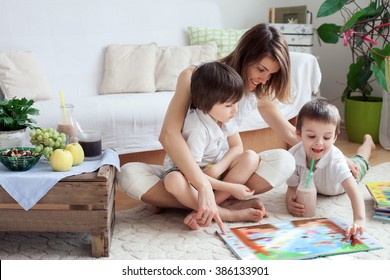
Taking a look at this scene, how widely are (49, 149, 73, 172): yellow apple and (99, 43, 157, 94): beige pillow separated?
1.29m

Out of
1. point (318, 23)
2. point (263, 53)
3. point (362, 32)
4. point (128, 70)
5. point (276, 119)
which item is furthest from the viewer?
point (318, 23)

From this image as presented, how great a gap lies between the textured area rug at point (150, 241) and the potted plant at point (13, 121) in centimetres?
31

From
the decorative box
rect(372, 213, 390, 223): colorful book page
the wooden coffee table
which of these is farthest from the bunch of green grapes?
the decorative box

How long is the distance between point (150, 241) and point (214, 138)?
40 cm

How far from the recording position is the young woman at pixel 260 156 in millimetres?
1663

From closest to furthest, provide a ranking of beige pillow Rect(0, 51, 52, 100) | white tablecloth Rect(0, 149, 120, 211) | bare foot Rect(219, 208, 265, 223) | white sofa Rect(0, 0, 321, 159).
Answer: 1. white tablecloth Rect(0, 149, 120, 211)
2. bare foot Rect(219, 208, 265, 223)
3. white sofa Rect(0, 0, 321, 159)
4. beige pillow Rect(0, 51, 52, 100)

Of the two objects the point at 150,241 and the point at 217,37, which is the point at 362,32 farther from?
the point at 150,241

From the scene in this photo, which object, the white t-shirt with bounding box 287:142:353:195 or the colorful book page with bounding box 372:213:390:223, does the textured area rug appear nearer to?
the colorful book page with bounding box 372:213:390:223

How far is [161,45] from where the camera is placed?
120 inches

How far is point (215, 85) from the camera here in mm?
1631

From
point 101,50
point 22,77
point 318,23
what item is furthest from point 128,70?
point 318,23

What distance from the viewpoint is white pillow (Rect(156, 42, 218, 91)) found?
2834 mm
